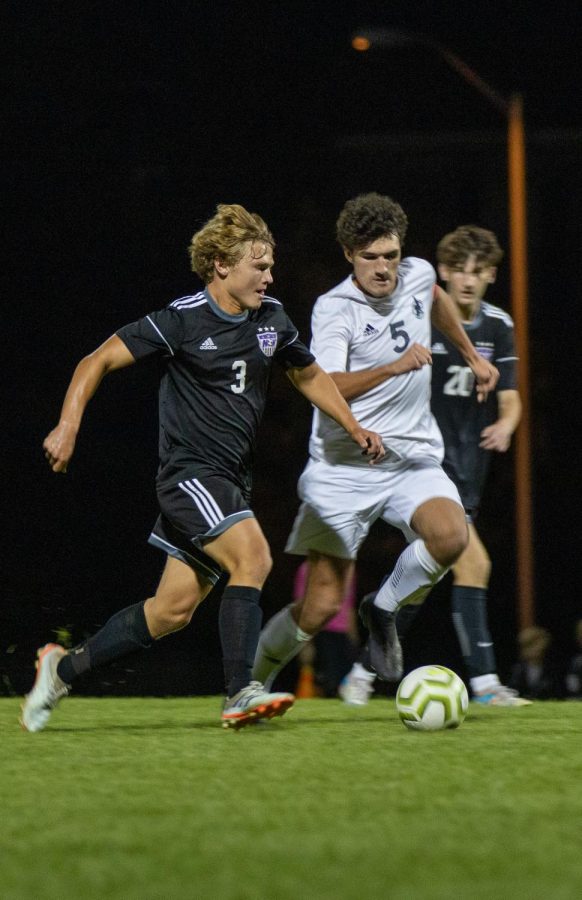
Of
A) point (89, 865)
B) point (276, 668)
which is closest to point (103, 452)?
point (276, 668)

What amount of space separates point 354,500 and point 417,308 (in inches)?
39.3

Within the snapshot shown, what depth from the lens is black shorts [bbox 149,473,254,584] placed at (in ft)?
21.2

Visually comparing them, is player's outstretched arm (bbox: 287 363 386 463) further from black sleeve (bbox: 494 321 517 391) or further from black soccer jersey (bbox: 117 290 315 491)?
black sleeve (bbox: 494 321 517 391)

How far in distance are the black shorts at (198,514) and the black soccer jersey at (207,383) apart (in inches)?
3.0

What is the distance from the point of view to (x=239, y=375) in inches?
267

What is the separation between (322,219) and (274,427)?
11.0 ft

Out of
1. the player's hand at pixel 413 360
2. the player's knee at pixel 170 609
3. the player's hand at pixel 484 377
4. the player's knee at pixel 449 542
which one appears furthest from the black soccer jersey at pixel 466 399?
the player's knee at pixel 170 609

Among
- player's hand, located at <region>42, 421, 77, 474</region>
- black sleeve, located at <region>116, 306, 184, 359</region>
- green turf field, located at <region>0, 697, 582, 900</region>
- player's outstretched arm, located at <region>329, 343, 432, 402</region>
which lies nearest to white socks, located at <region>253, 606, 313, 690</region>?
green turf field, located at <region>0, 697, 582, 900</region>

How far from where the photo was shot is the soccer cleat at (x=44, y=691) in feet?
22.2

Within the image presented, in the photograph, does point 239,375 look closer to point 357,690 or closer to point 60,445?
point 60,445

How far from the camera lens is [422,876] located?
3.27 metres

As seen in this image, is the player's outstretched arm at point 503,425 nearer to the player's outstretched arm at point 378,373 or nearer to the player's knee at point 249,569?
the player's outstretched arm at point 378,373

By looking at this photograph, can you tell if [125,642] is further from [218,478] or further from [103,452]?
[103,452]

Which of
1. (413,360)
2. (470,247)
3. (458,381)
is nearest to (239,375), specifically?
(413,360)
